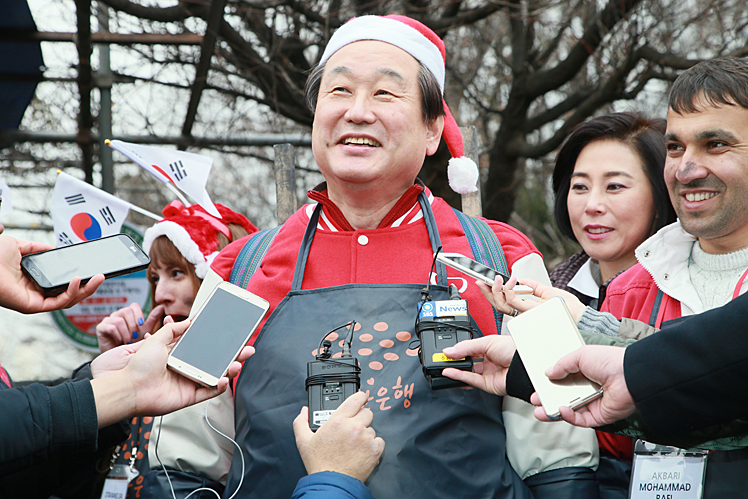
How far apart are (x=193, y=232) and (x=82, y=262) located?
132 cm

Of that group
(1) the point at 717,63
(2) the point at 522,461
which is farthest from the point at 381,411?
(1) the point at 717,63

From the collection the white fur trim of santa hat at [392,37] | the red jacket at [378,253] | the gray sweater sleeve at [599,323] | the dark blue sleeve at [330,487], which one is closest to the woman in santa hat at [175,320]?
the red jacket at [378,253]

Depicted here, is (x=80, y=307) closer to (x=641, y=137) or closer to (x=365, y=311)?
(x=365, y=311)

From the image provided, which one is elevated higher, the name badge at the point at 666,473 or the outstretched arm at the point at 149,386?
the outstretched arm at the point at 149,386

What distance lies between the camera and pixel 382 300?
6.79ft

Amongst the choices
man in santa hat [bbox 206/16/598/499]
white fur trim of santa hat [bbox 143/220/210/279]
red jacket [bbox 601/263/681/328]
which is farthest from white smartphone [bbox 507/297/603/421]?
white fur trim of santa hat [bbox 143/220/210/279]

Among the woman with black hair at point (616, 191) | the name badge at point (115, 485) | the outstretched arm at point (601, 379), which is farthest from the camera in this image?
the woman with black hair at point (616, 191)

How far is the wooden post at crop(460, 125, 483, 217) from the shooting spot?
2.97 m

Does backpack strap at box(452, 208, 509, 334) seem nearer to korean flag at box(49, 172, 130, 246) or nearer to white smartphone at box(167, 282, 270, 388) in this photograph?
white smartphone at box(167, 282, 270, 388)

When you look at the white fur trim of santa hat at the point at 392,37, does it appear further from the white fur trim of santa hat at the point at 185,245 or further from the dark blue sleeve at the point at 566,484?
the dark blue sleeve at the point at 566,484

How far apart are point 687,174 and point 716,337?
0.89 m

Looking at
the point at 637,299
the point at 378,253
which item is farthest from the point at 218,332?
the point at 637,299

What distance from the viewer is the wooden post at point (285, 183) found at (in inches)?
123

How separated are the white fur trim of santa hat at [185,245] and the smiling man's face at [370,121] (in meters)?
1.15
